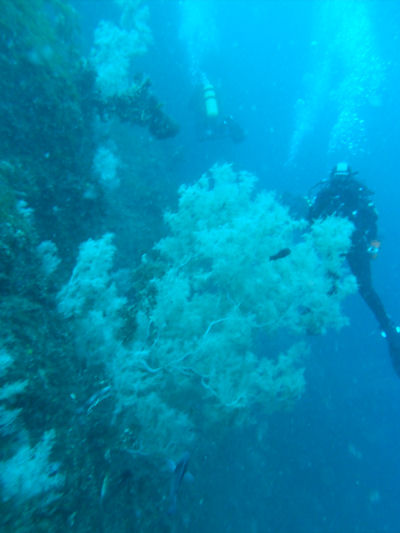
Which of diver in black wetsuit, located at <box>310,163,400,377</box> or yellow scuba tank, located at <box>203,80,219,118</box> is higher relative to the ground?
yellow scuba tank, located at <box>203,80,219,118</box>

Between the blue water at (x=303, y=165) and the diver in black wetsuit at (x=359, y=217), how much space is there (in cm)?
96

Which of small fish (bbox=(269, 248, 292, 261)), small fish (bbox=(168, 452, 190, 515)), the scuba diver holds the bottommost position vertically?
small fish (bbox=(168, 452, 190, 515))

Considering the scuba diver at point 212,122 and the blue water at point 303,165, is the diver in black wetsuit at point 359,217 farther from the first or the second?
the scuba diver at point 212,122

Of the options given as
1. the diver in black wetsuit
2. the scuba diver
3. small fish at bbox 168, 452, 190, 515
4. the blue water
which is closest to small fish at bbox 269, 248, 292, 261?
the diver in black wetsuit

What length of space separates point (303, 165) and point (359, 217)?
7.21 m

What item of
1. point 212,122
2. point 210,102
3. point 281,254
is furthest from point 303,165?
point 281,254

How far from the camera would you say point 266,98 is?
1352cm

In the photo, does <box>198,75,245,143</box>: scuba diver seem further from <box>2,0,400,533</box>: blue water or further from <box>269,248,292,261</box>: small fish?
<box>269,248,292,261</box>: small fish

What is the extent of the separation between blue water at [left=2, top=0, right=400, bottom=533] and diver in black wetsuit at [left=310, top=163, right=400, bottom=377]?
0.96 m

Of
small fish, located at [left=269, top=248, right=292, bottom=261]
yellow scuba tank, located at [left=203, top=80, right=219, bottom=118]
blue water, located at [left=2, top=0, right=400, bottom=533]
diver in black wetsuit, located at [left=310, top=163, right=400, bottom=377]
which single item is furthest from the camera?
yellow scuba tank, located at [left=203, top=80, right=219, bottom=118]

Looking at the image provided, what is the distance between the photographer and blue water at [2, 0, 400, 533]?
7.28 m

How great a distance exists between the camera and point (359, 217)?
6305 millimetres

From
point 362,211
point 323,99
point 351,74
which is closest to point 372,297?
point 362,211

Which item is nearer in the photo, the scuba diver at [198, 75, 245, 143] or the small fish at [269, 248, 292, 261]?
the small fish at [269, 248, 292, 261]
